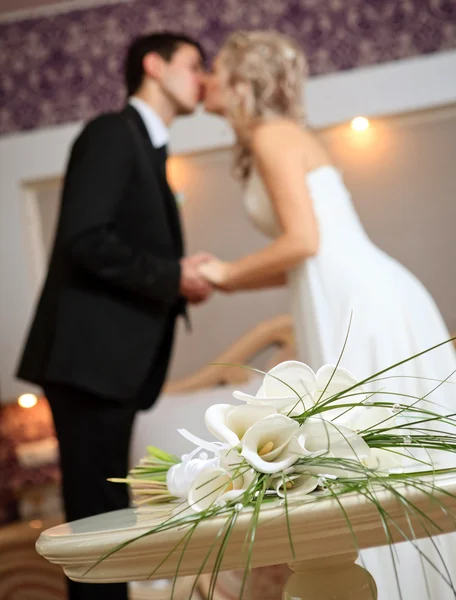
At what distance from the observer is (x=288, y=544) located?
0.87m

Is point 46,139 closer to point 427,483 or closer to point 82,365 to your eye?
point 82,365

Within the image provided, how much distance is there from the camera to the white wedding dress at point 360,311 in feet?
6.87

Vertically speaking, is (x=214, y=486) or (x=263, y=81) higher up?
(x=263, y=81)

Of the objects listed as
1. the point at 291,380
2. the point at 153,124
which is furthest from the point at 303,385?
the point at 153,124

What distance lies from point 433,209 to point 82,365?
2.20 meters

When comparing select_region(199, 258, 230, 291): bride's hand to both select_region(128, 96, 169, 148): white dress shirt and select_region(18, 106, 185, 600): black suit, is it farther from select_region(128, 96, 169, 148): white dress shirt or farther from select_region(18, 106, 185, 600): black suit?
select_region(128, 96, 169, 148): white dress shirt

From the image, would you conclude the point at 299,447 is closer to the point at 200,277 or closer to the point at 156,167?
the point at 200,277

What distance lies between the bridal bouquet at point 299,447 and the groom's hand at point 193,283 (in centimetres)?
167

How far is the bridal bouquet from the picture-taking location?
2.84 feet

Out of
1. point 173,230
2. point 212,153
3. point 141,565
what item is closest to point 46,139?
point 212,153

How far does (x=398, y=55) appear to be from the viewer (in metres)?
4.06

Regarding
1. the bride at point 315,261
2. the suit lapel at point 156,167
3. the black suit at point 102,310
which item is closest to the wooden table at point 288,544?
the bride at point 315,261

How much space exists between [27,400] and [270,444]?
3.46m

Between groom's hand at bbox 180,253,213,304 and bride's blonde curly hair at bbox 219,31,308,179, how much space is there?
17.1 inches
